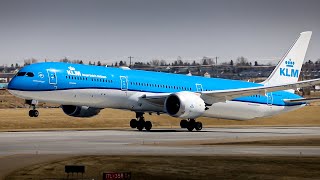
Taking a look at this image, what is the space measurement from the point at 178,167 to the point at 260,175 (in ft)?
14.1

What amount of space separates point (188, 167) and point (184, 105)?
31.9 meters

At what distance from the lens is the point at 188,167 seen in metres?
34.3

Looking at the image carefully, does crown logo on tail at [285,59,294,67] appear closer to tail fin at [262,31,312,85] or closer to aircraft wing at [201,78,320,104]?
tail fin at [262,31,312,85]

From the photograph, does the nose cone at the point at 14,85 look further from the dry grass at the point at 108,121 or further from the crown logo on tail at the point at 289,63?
the crown logo on tail at the point at 289,63

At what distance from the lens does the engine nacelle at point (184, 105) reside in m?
66.3

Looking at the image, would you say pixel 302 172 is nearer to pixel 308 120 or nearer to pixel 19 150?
pixel 19 150

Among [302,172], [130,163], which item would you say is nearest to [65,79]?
[130,163]

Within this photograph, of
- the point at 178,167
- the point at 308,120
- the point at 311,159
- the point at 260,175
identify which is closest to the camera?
the point at 260,175

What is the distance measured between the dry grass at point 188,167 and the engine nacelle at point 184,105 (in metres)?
26.9

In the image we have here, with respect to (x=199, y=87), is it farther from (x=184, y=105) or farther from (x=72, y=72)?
(x=72, y=72)

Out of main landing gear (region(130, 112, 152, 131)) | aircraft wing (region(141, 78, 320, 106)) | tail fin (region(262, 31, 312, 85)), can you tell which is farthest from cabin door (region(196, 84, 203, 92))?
tail fin (region(262, 31, 312, 85))

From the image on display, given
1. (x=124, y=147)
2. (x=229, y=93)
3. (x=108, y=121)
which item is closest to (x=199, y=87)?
(x=229, y=93)

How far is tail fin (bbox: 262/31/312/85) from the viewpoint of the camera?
83.6m

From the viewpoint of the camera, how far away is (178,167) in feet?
Result: 112
